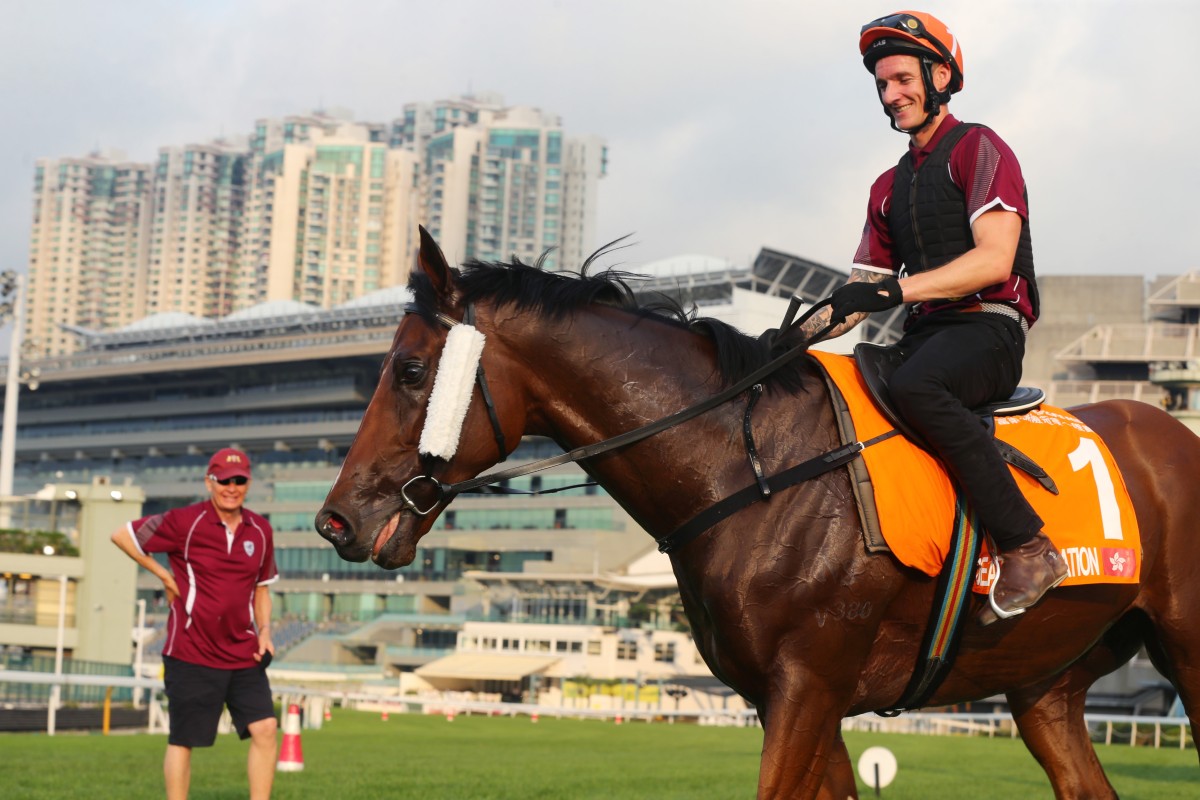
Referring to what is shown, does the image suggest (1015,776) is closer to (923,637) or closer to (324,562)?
(923,637)

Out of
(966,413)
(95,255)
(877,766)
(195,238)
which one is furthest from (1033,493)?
(95,255)

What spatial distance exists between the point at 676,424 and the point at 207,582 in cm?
453

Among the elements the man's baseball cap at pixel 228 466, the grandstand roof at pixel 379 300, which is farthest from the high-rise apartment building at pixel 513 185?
the man's baseball cap at pixel 228 466

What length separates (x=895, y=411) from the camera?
16.9 ft

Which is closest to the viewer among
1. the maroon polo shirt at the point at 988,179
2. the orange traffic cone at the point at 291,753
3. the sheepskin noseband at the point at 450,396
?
the sheepskin noseband at the point at 450,396

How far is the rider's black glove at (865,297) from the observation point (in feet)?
16.6

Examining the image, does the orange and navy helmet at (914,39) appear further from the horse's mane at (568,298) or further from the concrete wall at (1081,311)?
the concrete wall at (1081,311)

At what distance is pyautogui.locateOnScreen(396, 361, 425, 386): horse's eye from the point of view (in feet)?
16.4

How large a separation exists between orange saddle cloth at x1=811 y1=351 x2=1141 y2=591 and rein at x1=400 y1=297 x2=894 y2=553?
0.43 ft

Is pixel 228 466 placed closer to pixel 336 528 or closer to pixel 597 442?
pixel 336 528

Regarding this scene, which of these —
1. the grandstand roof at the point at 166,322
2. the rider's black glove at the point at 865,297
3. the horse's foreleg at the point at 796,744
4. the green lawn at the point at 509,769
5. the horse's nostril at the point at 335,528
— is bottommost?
the green lawn at the point at 509,769

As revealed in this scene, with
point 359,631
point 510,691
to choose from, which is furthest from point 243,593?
point 359,631

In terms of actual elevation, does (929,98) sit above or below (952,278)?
above

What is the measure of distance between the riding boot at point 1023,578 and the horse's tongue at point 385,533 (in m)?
2.10
